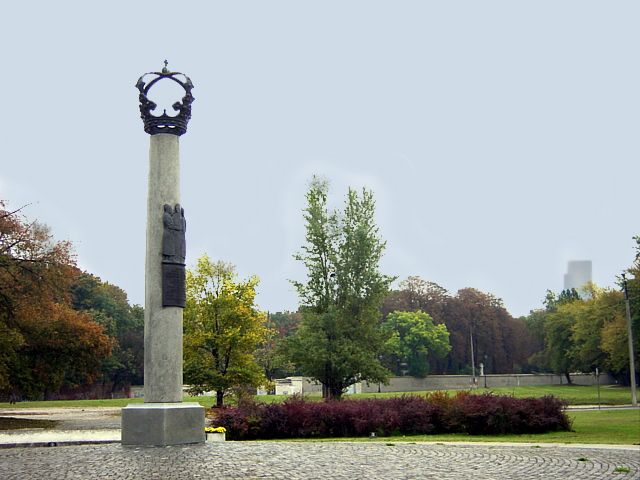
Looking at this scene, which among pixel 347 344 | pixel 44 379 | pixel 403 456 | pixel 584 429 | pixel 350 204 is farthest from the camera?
pixel 350 204

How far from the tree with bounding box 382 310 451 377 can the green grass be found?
5392 cm

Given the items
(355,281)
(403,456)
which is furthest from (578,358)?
(403,456)

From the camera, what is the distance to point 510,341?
328 feet

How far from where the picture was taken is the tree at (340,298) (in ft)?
117

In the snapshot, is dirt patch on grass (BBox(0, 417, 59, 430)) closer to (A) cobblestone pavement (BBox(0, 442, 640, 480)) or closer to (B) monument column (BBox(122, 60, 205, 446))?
(A) cobblestone pavement (BBox(0, 442, 640, 480))

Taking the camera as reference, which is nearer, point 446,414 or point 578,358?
point 446,414

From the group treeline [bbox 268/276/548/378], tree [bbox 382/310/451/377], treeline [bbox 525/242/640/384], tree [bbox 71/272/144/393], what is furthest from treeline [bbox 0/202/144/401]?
treeline [bbox 268/276/548/378]

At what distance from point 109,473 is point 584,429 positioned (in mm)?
19694

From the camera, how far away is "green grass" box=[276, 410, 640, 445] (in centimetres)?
2105

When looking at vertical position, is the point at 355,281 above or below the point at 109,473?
above

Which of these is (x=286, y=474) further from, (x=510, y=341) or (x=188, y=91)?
(x=510, y=341)

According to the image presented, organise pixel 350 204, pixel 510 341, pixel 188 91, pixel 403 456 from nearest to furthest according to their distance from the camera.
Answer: pixel 403 456 < pixel 188 91 < pixel 350 204 < pixel 510 341

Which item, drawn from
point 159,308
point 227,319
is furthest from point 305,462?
point 227,319

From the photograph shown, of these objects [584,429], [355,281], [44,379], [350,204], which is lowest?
[584,429]
